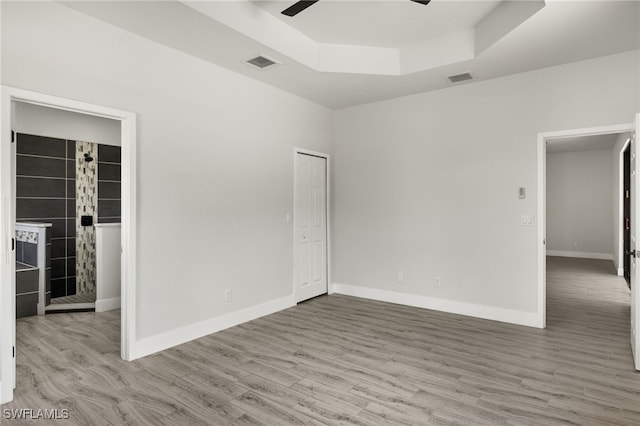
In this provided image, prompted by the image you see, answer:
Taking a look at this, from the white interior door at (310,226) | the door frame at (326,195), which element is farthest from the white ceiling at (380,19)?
the white interior door at (310,226)

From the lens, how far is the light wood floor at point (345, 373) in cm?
249

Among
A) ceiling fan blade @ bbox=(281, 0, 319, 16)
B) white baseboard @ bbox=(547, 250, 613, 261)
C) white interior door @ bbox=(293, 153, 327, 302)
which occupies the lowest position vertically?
white baseboard @ bbox=(547, 250, 613, 261)

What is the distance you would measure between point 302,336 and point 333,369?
2.82ft

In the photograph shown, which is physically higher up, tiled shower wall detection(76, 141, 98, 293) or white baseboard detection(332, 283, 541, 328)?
tiled shower wall detection(76, 141, 98, 293)

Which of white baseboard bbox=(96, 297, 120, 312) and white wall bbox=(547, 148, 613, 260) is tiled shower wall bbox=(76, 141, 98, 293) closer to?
white baseboard bbox=(96, 297, 120, 312)

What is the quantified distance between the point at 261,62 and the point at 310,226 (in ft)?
7.90

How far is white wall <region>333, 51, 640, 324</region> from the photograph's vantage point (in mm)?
4098

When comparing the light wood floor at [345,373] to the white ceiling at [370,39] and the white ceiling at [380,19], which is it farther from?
the white ceiling at [380,19]

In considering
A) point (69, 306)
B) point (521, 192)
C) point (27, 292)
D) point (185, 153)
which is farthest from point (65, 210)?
point (521, 192)

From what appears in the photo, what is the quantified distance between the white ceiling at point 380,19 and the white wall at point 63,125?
12.1 ft

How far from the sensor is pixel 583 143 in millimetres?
8547

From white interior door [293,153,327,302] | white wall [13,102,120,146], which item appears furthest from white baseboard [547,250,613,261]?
white wall [13,102,120,146]

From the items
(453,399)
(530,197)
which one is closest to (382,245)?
(530,197)

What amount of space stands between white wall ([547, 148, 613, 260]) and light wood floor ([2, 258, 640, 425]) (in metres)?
6.05
